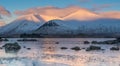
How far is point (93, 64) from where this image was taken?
Answer: 3875 cm

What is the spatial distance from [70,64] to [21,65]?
17.5 ft

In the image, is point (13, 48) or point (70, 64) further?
point (13, 48)

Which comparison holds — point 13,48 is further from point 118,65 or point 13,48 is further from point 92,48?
point 118,65

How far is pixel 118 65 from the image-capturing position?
3791cm

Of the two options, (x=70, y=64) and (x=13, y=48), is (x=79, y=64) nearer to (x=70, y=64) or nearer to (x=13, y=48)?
(x=70, y=64)

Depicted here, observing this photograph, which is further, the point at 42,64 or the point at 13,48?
the point at 13,48

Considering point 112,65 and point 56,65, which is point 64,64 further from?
point 112,65

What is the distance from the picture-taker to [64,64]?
3897 centimetres

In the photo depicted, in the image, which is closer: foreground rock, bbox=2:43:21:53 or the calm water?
the calm water

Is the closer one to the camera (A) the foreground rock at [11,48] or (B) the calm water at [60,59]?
(B) the calm water at [60,59]

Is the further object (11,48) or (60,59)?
(11,48)

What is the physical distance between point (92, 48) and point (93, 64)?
3733 centimetres

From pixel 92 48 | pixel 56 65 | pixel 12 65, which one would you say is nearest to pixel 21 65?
pixel 12 65

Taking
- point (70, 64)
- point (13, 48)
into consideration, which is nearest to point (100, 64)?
point (70, 64)
